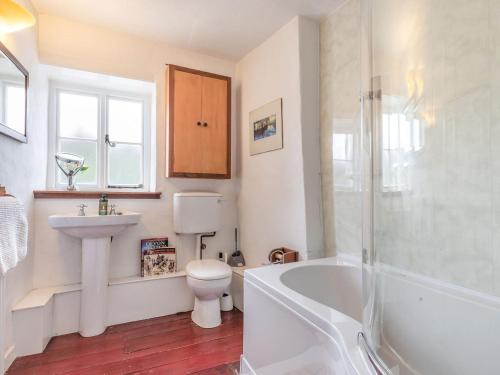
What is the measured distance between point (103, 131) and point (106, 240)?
3.43 ft

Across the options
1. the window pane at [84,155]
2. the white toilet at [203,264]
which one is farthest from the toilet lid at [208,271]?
the window pane at [84,155]

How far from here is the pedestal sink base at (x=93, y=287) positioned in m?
1.95

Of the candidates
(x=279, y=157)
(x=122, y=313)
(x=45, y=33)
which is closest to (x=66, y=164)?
(x=45, y=33)

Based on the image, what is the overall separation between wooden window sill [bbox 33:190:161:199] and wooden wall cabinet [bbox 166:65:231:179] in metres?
0.27

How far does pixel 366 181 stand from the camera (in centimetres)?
136

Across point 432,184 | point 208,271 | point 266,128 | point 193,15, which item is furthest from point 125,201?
point 432,184

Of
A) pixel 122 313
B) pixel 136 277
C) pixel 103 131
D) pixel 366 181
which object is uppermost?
pixel 103 131

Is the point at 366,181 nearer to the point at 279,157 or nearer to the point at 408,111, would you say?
the point at 408,111

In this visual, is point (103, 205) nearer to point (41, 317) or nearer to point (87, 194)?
point (87, 194)

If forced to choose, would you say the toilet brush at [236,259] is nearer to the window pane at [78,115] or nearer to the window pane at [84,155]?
the window pane at [84,155]

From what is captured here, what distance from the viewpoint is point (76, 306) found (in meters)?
2.00

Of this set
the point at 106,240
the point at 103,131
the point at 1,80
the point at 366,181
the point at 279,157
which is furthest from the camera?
the point at 103,131

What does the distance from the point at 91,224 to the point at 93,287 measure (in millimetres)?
475

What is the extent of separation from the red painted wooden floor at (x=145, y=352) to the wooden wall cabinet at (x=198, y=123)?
1224mm
